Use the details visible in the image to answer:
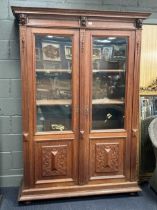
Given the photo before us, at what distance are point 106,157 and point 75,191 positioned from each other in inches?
20.6

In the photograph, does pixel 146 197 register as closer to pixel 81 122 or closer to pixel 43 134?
pixel 81 122

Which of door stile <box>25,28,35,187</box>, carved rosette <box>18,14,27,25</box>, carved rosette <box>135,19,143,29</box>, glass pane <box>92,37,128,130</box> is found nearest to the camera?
carved rosette <box>18,14,27,25</box>

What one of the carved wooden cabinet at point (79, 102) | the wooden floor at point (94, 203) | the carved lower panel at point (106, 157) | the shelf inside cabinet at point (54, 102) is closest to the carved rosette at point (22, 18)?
the carved wooden cabinet at point (79, 102)

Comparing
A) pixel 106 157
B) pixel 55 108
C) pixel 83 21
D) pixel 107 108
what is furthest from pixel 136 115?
pixel 83 21

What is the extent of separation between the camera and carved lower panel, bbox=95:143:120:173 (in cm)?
302

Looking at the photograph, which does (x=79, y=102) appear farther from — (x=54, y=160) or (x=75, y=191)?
(x=75, y=191)

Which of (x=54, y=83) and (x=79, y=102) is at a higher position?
(x=54, y=83)

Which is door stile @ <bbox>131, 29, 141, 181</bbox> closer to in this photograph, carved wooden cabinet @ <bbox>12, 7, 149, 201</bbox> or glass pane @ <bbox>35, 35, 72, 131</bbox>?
carved wooden cabinet @ <bbox>12, 7, 149, 201</bbox>

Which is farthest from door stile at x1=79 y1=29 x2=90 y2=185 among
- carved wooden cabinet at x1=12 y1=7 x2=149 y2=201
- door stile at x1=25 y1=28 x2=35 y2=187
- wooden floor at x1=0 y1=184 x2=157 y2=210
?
door stile at x1=25 y1=28 x2=35 y2=187

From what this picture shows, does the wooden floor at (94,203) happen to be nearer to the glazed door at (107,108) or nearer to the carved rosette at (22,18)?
the glazed door at (107,108)

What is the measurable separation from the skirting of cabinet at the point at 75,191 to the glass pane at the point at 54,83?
686 millimetres

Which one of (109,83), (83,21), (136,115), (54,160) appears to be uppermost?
(83,21)

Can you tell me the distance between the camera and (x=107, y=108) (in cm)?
312

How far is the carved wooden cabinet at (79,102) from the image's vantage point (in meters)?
2.78
